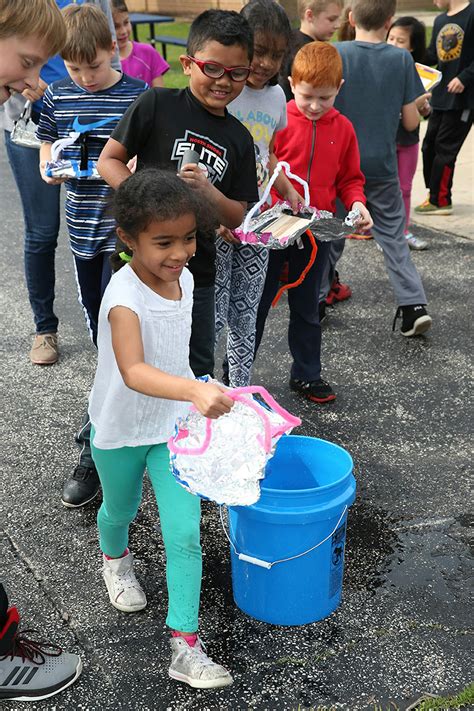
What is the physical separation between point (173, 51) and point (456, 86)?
1263 centimetres

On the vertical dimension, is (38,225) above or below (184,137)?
below

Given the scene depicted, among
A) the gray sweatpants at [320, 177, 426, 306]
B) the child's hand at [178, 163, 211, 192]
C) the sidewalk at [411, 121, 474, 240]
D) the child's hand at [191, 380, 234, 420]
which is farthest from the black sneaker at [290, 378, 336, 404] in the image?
the sidewalk at [411, 121, 474, 240]

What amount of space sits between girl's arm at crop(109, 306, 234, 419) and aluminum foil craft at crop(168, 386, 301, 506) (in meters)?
0.16

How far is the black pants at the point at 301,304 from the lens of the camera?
14.0ft

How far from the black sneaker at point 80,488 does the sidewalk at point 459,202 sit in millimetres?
4626

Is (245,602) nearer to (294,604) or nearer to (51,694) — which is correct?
(294,604)

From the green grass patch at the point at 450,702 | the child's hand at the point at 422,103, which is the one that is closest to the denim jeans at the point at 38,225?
the child's hand at the point at 422,103

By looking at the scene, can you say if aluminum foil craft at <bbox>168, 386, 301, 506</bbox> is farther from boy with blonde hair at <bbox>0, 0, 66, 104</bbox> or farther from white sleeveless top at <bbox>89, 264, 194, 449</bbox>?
boy with blonde hair at <bbox>0, 0, 66, 104</bbox>

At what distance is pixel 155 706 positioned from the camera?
99.9 inches

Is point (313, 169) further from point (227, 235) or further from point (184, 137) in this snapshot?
point (184, 137)

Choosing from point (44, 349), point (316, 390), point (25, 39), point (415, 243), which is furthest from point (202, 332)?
point (415, 243)

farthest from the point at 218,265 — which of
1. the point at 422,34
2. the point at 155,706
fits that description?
the point at 422,34

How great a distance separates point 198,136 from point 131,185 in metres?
0.68

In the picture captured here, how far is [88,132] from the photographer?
11.9ft
